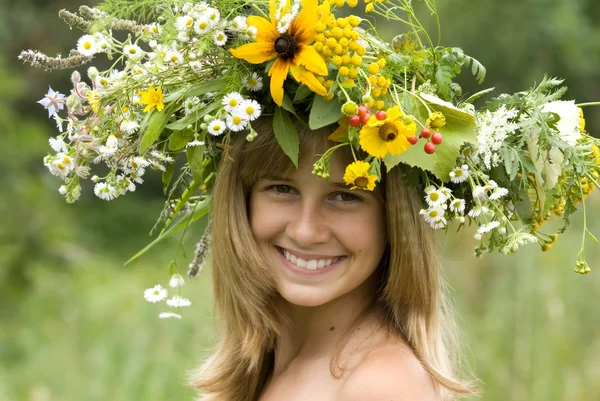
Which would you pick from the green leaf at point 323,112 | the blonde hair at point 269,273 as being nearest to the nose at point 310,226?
the blonde hair at point 269,273

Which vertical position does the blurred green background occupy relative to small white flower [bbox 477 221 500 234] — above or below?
below

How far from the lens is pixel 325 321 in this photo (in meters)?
2.19

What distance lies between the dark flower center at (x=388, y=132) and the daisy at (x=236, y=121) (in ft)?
0.99

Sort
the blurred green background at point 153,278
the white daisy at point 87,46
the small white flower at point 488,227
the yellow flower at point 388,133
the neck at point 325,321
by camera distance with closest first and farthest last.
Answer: the yellow flower at point 388,133, the small white flower at point 488,227, the white daisy at point 87,46, the neck at point 325,321, the blurred green background at point 153,278

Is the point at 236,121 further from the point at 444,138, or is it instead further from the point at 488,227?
the point at 488,227

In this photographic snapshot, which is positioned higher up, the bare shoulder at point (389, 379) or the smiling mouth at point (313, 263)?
the smiling mouth at point (313, 263)

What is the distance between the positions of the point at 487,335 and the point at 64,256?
168 inches

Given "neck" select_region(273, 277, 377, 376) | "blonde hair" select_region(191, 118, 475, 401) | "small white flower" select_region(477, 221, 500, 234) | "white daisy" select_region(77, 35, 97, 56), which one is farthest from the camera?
"neck" select_region(273, 277, 377, 376)

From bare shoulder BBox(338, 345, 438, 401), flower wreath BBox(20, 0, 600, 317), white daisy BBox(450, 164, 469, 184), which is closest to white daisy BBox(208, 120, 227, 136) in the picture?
flower wreath BBox(20, 0, 600, 317)

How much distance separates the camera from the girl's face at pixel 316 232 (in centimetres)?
195

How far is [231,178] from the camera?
209cm

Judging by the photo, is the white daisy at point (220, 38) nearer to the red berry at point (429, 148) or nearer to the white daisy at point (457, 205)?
the red berry at point (429, 148)

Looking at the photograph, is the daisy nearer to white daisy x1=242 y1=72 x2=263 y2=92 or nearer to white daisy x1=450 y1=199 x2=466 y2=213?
white daisy x1=242 y1=72 x2=263 y2=92

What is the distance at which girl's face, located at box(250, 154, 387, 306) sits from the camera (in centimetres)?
195
